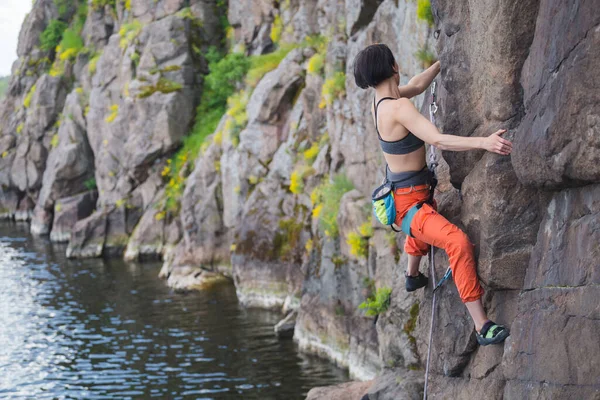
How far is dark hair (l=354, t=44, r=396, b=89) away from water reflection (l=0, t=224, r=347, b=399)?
12.0m

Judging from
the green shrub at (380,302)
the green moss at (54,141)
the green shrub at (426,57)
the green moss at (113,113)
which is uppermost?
the green moss at (113,113)

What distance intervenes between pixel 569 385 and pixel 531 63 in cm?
319

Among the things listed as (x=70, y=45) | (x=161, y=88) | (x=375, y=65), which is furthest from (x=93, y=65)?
(x=375, y=65)

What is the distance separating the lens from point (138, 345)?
75.4 feet

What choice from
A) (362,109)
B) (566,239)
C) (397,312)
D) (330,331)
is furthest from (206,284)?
(566,239)

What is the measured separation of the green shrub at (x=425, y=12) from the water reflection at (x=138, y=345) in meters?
9.95

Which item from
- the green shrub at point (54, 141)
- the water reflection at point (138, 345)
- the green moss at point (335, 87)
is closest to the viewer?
the water reflection at point (138, 345)

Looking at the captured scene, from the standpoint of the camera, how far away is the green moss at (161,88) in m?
41.9

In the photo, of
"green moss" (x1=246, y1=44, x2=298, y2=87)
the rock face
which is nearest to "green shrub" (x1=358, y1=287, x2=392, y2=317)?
the rock face

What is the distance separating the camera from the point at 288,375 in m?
19.3

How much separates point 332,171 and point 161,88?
2332cm

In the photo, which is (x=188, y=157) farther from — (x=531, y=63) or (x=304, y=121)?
(x=531, y=63)

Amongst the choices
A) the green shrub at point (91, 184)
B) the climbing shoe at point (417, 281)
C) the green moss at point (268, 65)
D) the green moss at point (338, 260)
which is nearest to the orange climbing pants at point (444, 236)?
the climbing shoe at point (417, 281)

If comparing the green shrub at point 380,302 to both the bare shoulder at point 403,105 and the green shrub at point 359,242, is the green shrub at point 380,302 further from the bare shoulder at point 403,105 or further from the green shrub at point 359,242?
the bare shoulder at point 403,105
